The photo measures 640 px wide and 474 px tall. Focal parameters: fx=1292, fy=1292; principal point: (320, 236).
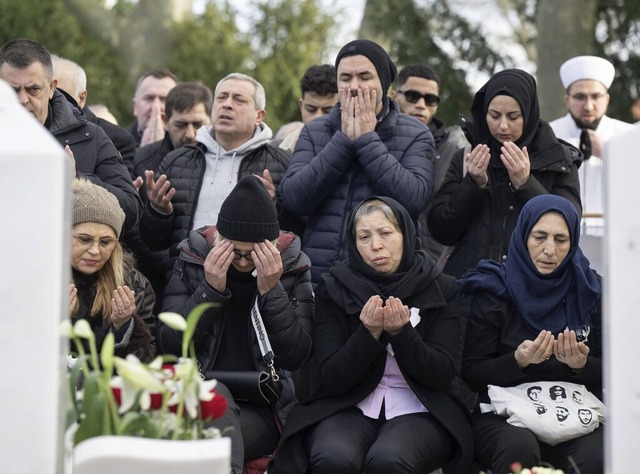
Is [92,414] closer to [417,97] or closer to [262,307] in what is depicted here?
[262,307]

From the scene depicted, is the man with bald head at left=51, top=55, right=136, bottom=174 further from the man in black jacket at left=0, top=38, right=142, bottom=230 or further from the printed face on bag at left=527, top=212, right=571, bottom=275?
the printed face on bag at left=527, top=212, right=571, bottom=275

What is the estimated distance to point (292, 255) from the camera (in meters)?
6.15

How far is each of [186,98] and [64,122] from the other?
146 centimetres

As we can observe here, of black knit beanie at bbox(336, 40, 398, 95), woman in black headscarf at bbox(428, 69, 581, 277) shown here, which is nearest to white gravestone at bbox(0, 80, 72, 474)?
woman in black headscarf at bbox(428, 69, 581, 277)

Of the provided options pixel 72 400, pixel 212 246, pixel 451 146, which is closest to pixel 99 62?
pixel 451 146

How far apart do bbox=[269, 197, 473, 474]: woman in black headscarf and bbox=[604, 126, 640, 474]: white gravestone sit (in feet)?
5.61

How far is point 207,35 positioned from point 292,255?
13.1 m

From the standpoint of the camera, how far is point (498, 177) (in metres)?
6.65

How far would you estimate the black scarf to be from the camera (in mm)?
5832

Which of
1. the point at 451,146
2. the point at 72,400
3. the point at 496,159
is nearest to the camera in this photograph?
the point at 72,400

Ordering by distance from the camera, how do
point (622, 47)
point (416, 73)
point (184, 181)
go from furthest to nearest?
point (622, 47), point (416, 73), point (184, 181)

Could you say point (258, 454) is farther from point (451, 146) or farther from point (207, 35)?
point (207, 35)

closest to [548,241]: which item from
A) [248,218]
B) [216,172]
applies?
[248,218]

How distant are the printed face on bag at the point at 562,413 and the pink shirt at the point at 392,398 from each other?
1.94 ft
